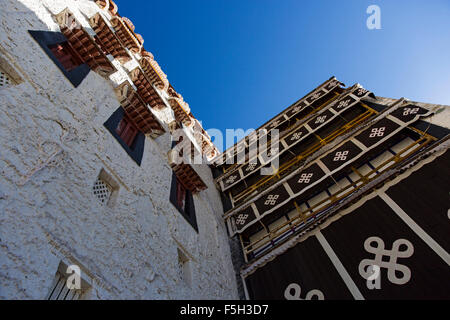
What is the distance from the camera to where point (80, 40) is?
6859 millimetres

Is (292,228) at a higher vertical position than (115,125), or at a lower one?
lower

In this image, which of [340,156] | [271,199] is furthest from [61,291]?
[340,156]

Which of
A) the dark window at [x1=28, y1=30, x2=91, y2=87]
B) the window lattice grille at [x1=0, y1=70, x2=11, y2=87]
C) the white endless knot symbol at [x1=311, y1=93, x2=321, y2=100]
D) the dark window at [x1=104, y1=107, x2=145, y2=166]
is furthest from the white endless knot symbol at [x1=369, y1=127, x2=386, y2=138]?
the window lattice grille at [x1=0, y1=70, x2=11, y2=87]

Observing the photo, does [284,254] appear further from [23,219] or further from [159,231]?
[23,219]

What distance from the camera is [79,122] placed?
513 centimetres

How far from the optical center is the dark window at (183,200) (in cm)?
730

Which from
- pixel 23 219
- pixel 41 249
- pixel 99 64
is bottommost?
pixel 41 249

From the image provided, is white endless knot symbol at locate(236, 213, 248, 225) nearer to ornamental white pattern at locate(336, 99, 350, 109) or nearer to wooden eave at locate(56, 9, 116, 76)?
ornamental white pattern at locate(336, 99, 350, 109)

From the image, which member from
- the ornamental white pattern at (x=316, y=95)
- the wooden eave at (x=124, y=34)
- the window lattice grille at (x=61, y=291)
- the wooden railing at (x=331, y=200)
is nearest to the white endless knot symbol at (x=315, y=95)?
the ornamental white pattern at (x=316, y=95)

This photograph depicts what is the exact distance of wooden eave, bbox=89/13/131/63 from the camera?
30.0ft

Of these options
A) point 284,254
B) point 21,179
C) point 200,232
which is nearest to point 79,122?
point 21,179

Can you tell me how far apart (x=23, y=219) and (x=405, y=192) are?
7225 mm

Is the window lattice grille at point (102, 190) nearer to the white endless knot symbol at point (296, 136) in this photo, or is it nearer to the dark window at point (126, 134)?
the dark window at point (126, 134)

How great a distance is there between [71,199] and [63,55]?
12.7 ft
